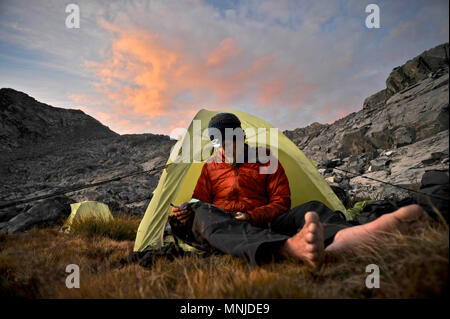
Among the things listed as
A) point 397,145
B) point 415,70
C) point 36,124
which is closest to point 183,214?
point 397,145

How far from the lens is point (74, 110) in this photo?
98.6 feet

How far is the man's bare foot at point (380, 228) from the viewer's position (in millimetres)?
1438

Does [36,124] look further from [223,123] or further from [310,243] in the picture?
Answer: [310,243]

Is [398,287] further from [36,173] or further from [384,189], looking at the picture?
[36,173]

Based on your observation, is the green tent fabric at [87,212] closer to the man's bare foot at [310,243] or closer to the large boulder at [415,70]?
the man's bare foot at [310,243]

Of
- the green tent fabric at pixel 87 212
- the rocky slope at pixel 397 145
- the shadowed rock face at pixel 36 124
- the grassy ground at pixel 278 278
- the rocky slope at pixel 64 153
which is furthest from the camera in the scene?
the shadowed rock face at pixel 36 124

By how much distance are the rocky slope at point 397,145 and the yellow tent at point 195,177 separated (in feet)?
→ 4.69

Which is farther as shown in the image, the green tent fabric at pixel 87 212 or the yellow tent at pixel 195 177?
the green tent fabric at pixel 87 212

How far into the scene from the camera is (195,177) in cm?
396

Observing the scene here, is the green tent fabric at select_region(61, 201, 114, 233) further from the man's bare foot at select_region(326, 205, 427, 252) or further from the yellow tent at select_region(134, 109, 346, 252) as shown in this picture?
the man's bare foot at select_region(326, 205, 427, 252)

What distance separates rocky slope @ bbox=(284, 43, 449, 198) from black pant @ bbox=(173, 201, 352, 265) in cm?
122

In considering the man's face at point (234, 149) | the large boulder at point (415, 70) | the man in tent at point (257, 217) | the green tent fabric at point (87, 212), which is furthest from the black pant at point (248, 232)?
the large boulder at point (415, 70)

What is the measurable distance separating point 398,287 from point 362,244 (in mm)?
568

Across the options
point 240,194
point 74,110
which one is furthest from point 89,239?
point 74,110
